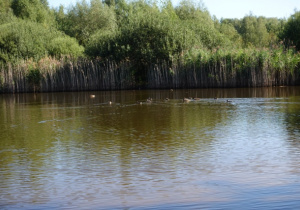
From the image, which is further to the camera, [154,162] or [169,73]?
[169,73]

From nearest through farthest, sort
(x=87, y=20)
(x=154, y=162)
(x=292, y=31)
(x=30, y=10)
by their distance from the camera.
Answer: (x=154, y=162)
(x=292, y=31)
(x=87, y=20)
(x=30, y=10)

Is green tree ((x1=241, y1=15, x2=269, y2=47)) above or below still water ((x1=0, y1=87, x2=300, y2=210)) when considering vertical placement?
above

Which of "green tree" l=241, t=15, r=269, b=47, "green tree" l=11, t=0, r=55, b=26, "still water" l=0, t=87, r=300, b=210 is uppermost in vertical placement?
"green tree" l=11, t=0, r=55, b=26

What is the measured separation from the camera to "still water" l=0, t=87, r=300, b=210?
6043mm

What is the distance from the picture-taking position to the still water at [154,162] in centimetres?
604

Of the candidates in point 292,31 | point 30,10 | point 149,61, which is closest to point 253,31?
point 30,10

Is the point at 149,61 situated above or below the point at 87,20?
below

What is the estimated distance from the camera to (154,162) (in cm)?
815

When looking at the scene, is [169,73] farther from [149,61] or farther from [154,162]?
[154,162]

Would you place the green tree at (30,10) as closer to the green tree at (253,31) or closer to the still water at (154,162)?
the green tree at (253,31)

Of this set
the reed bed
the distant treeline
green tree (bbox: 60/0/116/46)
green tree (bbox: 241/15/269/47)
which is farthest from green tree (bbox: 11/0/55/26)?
green tree (bbox: 241/15/269/47)

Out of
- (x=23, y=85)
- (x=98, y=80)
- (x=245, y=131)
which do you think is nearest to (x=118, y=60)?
(x=98, y=80)

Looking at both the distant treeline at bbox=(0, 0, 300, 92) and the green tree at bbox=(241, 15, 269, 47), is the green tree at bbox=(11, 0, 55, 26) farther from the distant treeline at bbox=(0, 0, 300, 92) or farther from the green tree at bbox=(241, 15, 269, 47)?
the green tree at bbox=(241, 15, 269, 47)

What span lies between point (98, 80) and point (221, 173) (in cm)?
2776
